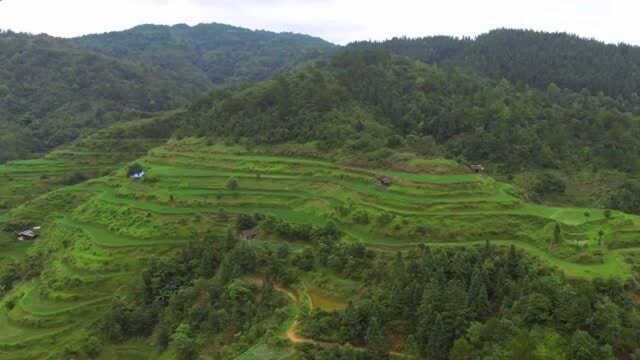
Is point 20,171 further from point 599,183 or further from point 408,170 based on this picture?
point 599,183

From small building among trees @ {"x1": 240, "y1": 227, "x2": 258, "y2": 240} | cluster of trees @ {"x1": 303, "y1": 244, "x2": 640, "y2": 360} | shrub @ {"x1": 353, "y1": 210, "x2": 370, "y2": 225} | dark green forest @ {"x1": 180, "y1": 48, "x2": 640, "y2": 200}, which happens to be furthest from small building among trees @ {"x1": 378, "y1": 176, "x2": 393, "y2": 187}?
cluster of trees @ {"x1": 303, "y1": 244, "x2": 640, "y2": 360}

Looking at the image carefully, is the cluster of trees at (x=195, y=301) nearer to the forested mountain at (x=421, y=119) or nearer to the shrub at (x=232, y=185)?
the shrub at (x=232, y=185)

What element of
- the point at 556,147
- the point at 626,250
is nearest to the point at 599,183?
the point at 556,147

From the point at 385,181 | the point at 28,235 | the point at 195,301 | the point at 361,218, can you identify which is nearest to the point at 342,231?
the point at 361,218

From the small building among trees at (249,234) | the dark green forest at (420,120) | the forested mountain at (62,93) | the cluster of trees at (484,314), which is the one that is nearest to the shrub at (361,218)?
the small building among trees at (249,234)

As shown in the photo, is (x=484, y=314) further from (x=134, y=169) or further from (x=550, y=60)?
(x=550, y=60)
